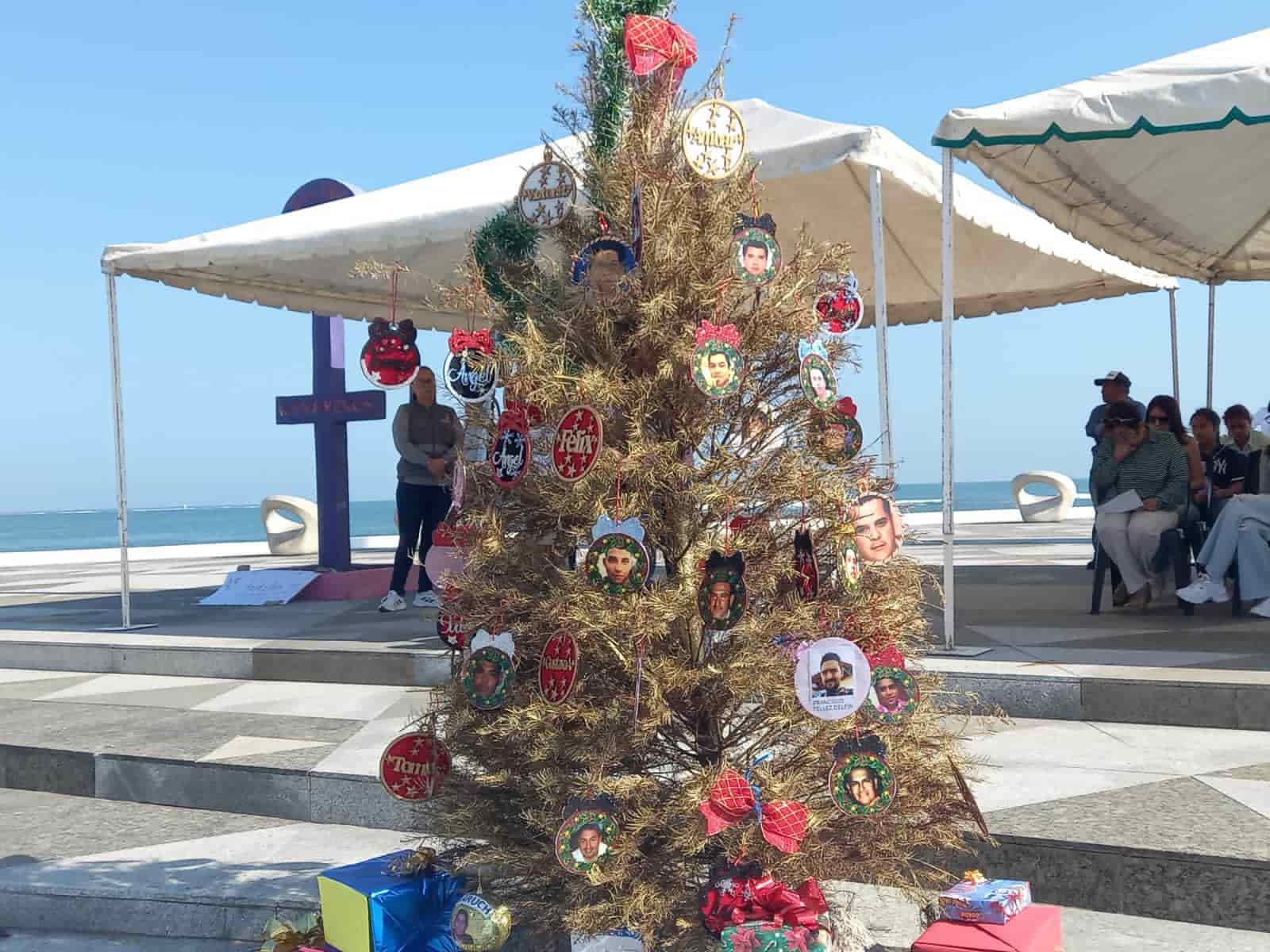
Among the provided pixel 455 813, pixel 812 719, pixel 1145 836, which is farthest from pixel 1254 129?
pixel 455 813

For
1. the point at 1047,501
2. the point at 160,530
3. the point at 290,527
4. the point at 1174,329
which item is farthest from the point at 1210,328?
the point at 160,530

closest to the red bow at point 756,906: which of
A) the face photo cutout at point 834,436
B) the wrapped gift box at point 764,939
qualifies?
the wrapped gift box at point 764,939

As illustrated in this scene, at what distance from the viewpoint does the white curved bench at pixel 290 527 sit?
19.0 meters

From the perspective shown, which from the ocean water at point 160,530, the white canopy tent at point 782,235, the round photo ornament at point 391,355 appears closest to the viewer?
the round photo ornament at point 391,355

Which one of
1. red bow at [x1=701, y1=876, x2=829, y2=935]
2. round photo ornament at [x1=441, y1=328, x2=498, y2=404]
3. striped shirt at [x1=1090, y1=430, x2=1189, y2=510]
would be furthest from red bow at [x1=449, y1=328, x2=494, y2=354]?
striped shirt at [x1=1090, y1=430, x2=1189, y2=510]

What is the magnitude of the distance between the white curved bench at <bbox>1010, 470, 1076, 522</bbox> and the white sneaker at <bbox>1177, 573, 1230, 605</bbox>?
15.9 metres

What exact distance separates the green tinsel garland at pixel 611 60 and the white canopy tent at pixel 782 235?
2.50 meters

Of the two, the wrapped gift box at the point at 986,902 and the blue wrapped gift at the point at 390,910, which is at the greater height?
the wrapped gift box at the point at 986,902

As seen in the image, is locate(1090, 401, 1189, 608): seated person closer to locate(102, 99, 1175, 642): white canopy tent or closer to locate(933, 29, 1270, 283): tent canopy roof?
locate(933, 29, 1270, 283): tent canopy roof

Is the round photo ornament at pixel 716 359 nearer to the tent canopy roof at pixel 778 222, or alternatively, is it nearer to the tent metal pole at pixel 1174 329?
the tent canopy roof at pixel 778 222

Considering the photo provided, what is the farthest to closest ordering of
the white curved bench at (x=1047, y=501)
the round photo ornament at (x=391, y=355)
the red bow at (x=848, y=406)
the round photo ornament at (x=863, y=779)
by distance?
the white curved bench at (x=1047, y=501) → the round photo ornament at (x=391, y=355) → the red bow at (x=848, y=406) → the round photo ornament at (x=863, y=779)

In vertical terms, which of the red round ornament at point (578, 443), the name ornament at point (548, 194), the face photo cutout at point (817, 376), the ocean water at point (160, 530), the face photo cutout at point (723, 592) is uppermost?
the name ornament at point (548, 194)

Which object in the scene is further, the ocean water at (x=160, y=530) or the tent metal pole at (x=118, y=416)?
→ the ocean water at (x=160, y=530)

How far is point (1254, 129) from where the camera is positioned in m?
6.56
